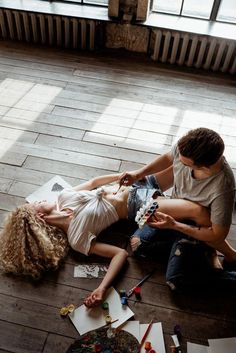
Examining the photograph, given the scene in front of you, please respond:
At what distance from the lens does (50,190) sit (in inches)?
87.6

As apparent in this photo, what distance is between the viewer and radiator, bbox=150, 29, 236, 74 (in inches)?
132

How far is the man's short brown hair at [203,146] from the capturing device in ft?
4.43

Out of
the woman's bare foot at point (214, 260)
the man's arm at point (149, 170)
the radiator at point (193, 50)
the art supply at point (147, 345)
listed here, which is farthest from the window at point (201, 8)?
the art supply at point (147, 345)

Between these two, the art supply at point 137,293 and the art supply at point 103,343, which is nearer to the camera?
the art supply at point 103,343

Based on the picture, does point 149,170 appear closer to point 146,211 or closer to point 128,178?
point 128,178

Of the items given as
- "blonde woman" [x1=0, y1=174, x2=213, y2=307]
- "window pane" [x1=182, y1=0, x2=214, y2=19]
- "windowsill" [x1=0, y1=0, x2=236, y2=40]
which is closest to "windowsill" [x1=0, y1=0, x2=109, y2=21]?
"windowsill" [x1=0, y1=0, x2=236, y2=40]

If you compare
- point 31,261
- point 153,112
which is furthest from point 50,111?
point 31,261

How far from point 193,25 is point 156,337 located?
303 centimetres

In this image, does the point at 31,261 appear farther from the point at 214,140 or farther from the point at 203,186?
the point at 214,140

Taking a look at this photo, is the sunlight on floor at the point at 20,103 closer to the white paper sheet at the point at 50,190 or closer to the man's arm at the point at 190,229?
the white paper sheet at the point at 50,190

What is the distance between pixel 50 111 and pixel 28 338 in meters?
1.89

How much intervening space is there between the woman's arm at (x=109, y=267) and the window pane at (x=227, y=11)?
2.85 metres

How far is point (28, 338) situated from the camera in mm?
1569

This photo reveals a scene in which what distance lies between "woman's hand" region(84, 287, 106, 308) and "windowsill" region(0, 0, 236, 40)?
2750 mm
